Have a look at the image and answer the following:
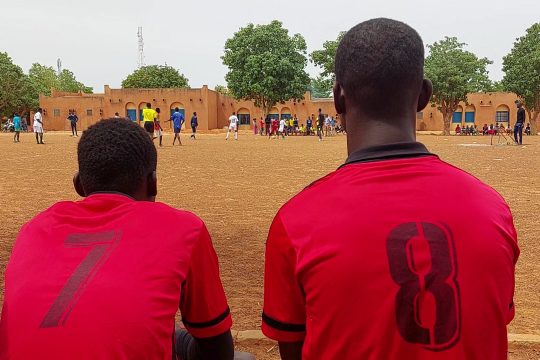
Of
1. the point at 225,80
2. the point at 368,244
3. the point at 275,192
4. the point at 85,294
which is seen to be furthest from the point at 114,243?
the point at 225,80

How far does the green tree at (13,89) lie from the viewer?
52.5 metres

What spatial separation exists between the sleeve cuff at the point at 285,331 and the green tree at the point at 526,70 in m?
43.1

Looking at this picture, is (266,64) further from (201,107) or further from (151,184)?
(151,184)

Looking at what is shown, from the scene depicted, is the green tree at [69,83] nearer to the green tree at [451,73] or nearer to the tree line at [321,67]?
the tree line at [321,67]

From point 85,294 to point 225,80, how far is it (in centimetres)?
4311

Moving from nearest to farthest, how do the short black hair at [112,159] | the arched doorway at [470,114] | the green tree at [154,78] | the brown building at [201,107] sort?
the short black hair at [112,159]
the brown building at [201,107]
the arched doorway at [470,114]
the green tree at [154,78]

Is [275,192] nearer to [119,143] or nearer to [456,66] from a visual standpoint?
[119,143]

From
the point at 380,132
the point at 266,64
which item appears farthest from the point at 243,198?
the point at 266,64

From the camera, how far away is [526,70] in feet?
130

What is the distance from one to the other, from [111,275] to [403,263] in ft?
2.85

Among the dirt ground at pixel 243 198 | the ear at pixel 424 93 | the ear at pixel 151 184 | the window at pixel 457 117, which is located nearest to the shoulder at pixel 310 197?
the ear at pixel 424 93

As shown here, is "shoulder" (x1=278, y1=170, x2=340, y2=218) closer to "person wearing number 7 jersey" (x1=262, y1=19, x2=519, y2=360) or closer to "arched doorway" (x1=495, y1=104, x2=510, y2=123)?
"person wearing number 7 jersey" (x1=262, y1=19, x2=519, y2=360)

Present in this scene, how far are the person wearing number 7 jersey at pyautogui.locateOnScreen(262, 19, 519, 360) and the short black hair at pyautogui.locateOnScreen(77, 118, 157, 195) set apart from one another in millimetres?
748

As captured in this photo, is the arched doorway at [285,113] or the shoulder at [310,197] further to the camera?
the arched doorway at [285,113]
